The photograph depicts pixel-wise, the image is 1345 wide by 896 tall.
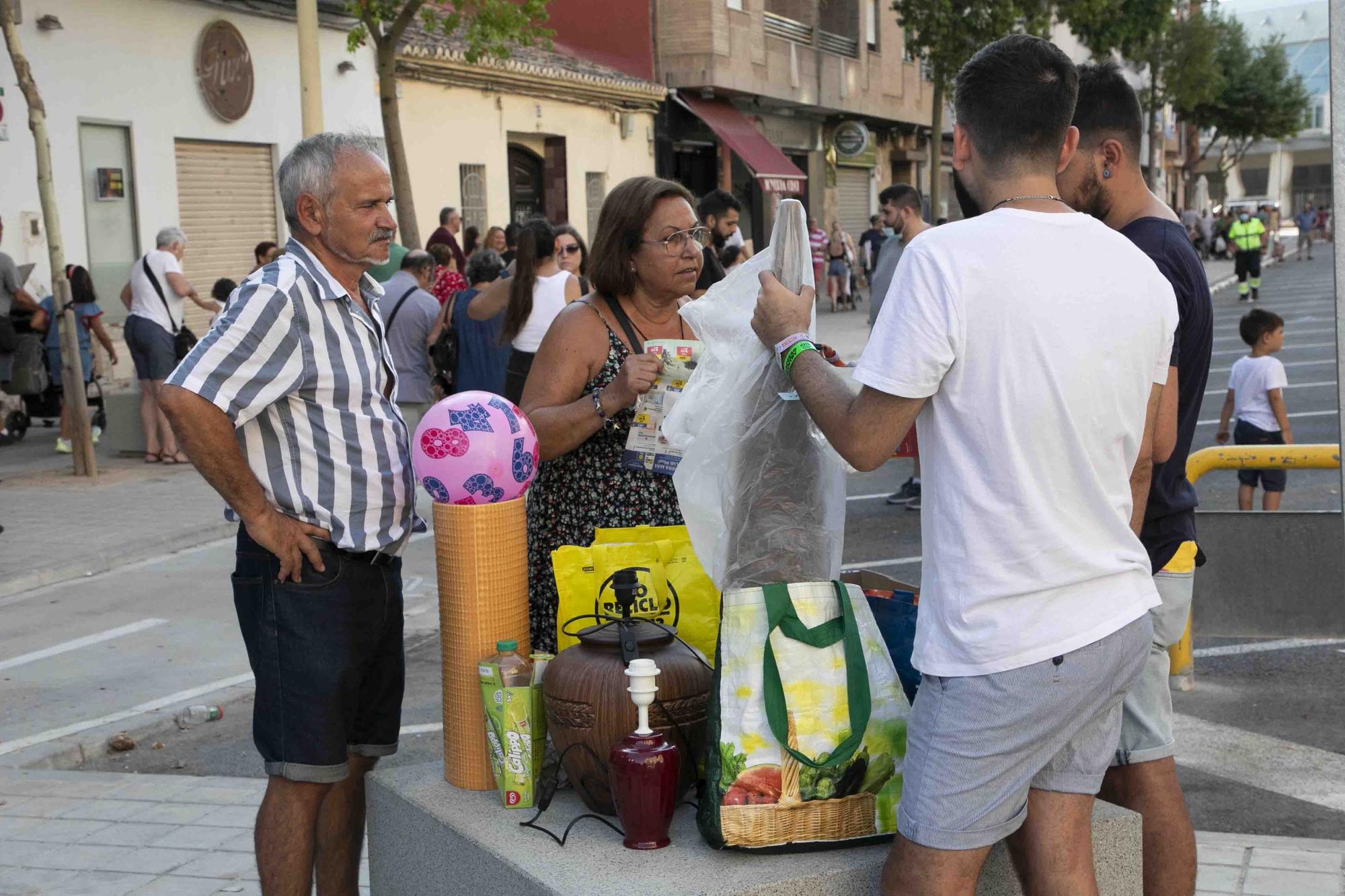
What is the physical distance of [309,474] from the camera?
306 cm

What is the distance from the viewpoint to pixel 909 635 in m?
3.01

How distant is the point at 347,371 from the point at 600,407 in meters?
0.68

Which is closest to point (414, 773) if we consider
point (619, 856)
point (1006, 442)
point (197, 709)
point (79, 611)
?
point (619, 856)

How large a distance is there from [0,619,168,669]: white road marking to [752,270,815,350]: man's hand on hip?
5.02m

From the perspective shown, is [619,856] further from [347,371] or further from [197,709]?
[197,709]

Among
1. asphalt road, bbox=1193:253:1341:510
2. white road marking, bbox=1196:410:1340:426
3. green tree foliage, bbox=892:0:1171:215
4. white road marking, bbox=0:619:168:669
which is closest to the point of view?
white road marking, bbox=0:619:168:669

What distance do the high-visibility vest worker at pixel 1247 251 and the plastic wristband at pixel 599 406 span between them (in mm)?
26713

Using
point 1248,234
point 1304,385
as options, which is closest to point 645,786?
point 1304,385

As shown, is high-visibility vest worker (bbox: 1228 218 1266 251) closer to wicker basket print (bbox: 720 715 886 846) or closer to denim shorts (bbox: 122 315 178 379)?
denim shorts (bbox: 122 315 178 379)

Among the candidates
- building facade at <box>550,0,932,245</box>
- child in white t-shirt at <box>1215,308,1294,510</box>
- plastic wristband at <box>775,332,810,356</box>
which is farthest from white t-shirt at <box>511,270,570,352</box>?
building facade at <box>550,0,932,245</box>

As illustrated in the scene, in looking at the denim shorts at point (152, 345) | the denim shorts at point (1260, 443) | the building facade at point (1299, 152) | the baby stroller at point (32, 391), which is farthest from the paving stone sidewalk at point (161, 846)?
the building facade at point (1299, 152)

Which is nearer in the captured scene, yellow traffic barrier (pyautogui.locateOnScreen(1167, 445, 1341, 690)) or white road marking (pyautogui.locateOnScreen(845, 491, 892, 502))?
yellow traffic barrier (pyautogui.locateOnScreen(1167, 445, 1341, 690))

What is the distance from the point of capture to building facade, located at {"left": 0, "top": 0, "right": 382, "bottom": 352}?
13523mm

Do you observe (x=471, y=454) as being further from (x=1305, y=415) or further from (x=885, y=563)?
(x=1305, y=415)
